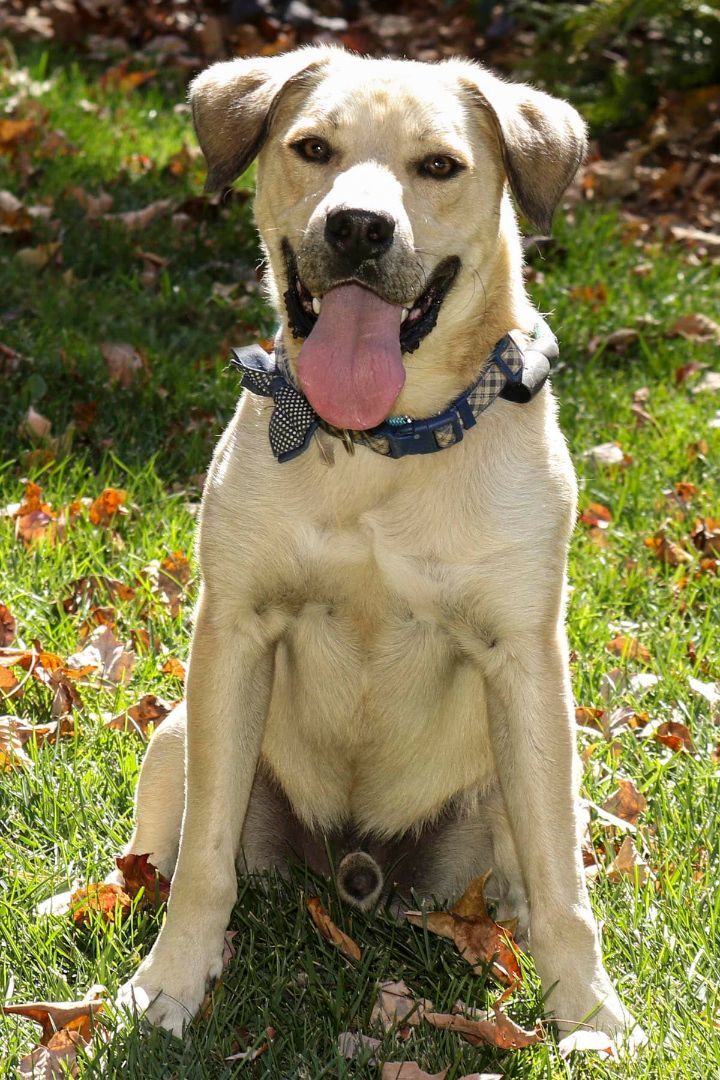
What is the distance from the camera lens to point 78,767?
3699 mm

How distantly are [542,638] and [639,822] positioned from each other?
32.5 inches

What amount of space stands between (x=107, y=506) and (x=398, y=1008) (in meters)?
2.32

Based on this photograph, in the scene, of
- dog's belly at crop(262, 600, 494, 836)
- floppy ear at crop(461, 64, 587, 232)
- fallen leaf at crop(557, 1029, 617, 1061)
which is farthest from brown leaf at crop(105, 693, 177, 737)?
floppy ear at crop(461, 64, 587, 232)

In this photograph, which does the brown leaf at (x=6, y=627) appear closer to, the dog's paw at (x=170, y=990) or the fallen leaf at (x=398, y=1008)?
the dog's paw at (x=170, y=990)

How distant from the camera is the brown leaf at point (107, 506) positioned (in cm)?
482

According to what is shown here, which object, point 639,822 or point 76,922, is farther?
point 639,822

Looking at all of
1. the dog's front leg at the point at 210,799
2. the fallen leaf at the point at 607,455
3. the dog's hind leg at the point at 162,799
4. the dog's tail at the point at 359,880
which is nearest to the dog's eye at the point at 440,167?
the dog's front leg at the point at 210,799

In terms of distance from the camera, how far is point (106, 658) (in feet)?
13.8

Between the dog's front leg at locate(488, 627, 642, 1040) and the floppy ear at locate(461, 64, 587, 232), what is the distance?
991mm

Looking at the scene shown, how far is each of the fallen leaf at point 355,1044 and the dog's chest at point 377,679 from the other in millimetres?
658

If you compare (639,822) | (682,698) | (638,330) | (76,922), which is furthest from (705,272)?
(76,922)

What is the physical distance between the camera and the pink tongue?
306cm

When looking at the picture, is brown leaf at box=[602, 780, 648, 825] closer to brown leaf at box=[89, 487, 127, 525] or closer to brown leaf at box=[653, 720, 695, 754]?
brown leaf at box=[653, 720, 695, 754]

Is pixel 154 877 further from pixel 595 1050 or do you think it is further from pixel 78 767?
pixel 595 1050
